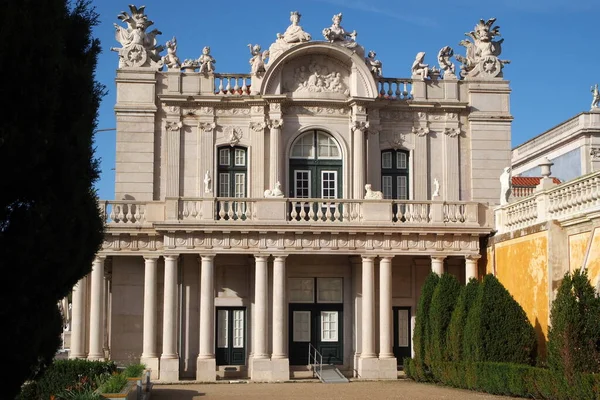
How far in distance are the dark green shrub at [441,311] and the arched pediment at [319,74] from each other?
8.16 meters

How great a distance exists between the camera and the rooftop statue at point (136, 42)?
33562 millimetres

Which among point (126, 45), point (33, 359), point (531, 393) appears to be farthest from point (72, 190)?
point (126, 45)

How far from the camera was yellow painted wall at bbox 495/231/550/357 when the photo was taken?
26.1 metres

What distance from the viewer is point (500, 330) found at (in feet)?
81.0

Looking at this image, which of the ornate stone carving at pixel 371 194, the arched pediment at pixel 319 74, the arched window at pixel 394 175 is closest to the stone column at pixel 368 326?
the ornate stone carving at pixel 371 194

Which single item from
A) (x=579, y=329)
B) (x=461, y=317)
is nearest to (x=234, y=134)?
(x=461, y=317)

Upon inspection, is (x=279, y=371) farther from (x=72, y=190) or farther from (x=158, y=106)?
(x=72, y=190)

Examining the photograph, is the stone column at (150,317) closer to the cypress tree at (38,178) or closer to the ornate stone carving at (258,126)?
the ornate stone carving at (258,126)

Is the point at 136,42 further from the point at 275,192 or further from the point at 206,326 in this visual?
the point at 206,326

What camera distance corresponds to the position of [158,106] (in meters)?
33.6

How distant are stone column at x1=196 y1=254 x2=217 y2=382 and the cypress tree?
16.9 m

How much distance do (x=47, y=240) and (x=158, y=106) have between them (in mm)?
21066

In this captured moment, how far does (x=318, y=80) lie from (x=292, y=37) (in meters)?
1.76

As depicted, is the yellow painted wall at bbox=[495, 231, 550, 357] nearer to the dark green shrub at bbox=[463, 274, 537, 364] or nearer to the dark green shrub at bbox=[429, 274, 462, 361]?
the dark green shrub at bbox=[463, 274, 537, 364]
